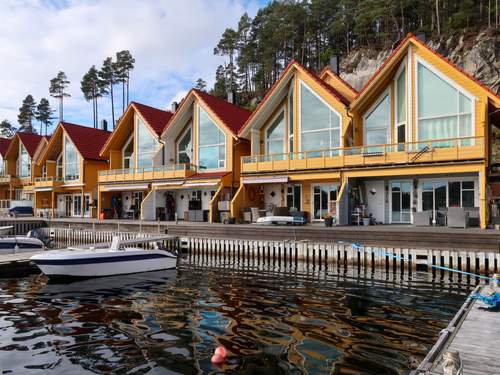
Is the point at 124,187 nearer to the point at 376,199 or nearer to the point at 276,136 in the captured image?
the point at 276,136

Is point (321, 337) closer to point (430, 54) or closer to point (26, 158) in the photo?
point (430, 54)

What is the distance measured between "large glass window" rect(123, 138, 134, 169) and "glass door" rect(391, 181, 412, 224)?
22362 millimetres

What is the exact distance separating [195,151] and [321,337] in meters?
23.5

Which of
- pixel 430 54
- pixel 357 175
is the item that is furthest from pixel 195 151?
pixel 430 54

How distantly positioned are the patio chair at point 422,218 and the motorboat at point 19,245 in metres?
19.5

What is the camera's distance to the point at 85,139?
3834 centimetres

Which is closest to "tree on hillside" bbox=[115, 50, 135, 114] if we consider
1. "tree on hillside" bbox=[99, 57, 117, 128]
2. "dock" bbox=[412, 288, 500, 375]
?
"tree on hillside" bbox=[99, 57, 117, 128]

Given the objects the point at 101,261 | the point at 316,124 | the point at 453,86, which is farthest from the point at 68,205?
the point at 453,86

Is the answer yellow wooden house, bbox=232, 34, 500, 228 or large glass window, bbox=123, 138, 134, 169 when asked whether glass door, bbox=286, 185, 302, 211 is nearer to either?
yellow wooden house, bbox=232, 34, 500, 228

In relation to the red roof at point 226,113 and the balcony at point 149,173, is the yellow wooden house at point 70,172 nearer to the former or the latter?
the balcony at point 149,173

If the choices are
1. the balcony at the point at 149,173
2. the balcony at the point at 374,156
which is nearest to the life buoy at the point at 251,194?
the balcony at the point at 374,156

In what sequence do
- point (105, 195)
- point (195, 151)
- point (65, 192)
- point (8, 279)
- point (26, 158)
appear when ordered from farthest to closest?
point (26, 158) → point (65, 192) → point (105, 195) → point (195, 151) → point (8, 279)

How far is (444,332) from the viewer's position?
22.6 ft

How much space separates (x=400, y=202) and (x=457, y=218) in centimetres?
468
